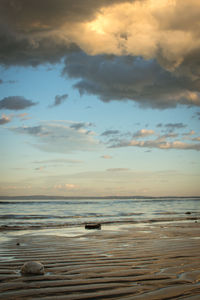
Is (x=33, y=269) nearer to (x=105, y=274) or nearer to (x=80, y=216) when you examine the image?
(x=105, y=274)

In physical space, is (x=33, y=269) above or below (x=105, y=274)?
above

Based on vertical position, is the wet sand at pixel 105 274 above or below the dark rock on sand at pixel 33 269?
below

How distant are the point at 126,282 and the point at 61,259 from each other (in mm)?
2414

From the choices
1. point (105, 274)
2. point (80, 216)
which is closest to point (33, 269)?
point (105, 274)

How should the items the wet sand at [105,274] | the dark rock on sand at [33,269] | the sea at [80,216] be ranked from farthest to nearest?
the sea at [80,216] < the dark rock on sand at [33,269] < the wet sand at [105,274]

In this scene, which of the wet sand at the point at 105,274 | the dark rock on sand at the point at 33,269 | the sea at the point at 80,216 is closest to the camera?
the wet sand at the point at 105,274

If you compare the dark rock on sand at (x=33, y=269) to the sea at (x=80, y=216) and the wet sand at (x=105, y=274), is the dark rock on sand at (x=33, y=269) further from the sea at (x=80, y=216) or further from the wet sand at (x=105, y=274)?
the sea at (x=80, y=216)

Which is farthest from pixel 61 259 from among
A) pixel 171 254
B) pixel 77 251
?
pixel 171 254

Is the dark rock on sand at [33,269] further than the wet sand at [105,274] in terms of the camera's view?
Yes

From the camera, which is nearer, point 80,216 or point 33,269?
point 33,269

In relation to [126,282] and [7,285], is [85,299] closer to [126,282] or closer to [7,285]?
[126,282]

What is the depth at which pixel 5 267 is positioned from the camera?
215 inches

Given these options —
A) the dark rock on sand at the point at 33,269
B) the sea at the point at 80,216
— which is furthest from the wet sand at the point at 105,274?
the sea at the point at 80,216

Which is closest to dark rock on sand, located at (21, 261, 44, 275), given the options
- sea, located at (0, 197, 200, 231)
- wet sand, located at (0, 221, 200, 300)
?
wet sand, located at (0, 221, 200, 300)
